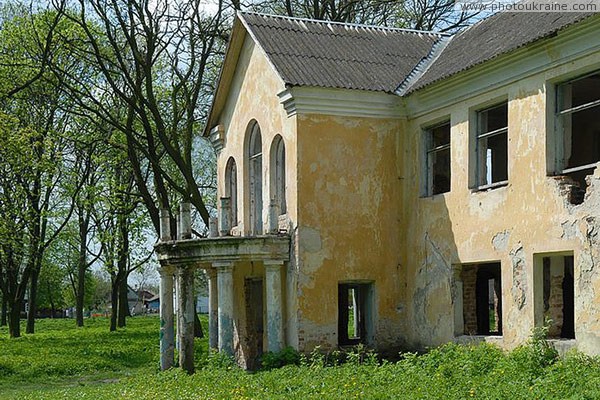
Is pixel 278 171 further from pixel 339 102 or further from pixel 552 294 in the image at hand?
pixel 552 294

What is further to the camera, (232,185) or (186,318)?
(232,185)

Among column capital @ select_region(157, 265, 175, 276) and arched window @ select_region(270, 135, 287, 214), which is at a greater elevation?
arched window @ select_region(270, 135, 287, 214)

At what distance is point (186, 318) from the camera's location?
703 inches

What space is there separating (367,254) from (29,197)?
18462 millimetres

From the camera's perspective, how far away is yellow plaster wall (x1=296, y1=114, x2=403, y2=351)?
17281 millimetres

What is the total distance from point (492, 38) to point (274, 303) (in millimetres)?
6854

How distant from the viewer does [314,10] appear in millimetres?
27703

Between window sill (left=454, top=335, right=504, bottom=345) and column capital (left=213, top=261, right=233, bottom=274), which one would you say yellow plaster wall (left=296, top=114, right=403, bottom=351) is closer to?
column capital (left=213, top=261, right=233, bottom=274)

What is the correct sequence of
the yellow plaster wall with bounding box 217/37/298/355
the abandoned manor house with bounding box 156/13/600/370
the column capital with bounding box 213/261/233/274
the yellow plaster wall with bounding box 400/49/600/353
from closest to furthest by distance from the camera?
the yellow plaster wall with bounding box 400/49/600/353 → the abandoned manor house with bounding box 156/13/600/370 → the column capital with bounding box 213/261/233/274 → the yellow plaster wall with bounding box 217/37/298/355

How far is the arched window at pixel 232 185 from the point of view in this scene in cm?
2160

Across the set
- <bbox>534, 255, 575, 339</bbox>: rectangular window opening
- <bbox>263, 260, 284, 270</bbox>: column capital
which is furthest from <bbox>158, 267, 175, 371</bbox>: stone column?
<bbox>534, 255, 575, 339</bbox>: rectangular window opening

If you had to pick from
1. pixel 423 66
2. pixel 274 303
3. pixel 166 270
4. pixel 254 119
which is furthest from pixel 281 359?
pixel 423 66

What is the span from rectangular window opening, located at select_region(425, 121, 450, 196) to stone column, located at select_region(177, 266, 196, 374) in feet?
17.7

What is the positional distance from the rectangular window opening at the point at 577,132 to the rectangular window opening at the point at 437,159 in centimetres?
259
